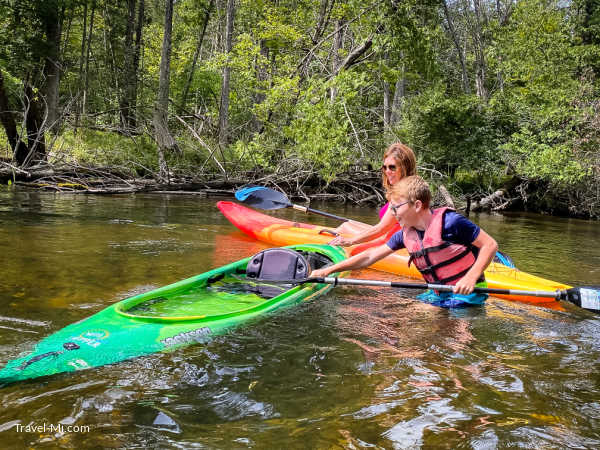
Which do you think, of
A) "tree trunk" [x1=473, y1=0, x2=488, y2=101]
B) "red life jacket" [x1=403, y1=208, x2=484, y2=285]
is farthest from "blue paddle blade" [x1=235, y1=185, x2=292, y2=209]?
"tree trunk" [x1=473, y1=0, x2=488, y2=101]

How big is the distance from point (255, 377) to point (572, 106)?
13443 millimetres

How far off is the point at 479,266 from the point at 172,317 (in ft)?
6.16

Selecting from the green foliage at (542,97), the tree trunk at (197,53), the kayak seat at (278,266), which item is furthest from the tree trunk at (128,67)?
the kayak seat at (278,266)

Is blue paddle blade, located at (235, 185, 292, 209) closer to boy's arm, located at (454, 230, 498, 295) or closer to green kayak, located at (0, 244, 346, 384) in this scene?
green kayak, located at (0, 244, 346, 384)

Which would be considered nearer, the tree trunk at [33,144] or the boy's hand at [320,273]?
the boy's hand at [320,273]

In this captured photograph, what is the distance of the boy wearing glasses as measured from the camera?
3.23 metres

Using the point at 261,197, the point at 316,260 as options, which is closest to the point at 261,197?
the point at 261,197

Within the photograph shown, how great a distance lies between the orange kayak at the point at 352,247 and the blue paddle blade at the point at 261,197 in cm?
20

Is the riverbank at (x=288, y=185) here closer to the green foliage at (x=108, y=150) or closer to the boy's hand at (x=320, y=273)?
the green foliage at (x=108, y=150)

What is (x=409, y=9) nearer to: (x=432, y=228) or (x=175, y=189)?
(x=175, y=189)

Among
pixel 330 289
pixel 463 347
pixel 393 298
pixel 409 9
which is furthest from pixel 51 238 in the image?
pixel 409 9

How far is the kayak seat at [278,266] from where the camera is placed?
4.20 m

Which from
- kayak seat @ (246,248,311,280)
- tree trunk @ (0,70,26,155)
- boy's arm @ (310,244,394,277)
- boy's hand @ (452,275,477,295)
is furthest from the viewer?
tree trunk @ (0,70,26,155)

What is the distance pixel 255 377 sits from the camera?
2781mm
